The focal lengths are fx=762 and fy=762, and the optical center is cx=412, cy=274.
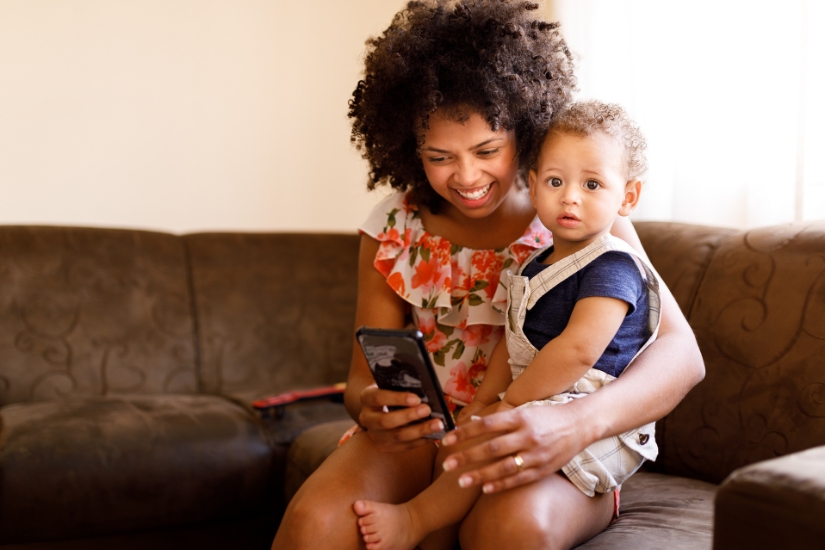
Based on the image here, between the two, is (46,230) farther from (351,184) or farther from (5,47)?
(351,184)

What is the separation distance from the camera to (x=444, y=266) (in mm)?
1511

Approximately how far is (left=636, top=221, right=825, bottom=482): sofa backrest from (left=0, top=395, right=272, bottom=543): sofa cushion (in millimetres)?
1040

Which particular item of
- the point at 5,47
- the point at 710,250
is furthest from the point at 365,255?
the point at 5,47

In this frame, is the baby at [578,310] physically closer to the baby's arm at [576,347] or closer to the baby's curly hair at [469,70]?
the baby's arm at [576,347]

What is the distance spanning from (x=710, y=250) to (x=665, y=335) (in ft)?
1.47

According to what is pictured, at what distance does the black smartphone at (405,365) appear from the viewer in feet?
3.59

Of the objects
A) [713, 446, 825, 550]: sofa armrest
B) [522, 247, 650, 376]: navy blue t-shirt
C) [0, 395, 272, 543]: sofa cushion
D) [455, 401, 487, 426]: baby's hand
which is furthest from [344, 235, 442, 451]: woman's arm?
[0, 395, 272, 543]: sofa cushion

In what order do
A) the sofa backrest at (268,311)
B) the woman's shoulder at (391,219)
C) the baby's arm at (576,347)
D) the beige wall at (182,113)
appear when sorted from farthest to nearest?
the beige wall at (182,113) < the sofa backrest at (268,311) < the woman's shoulder at (391,219) < the baby's arm at (576,347)

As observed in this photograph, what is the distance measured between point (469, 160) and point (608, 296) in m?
0.37

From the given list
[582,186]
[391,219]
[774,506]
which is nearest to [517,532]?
[774,506]

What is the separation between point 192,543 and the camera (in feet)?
6.32

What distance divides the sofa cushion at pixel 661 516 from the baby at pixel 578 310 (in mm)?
75

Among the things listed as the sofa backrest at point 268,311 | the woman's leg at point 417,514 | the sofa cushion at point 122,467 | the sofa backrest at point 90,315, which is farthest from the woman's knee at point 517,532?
the sofa backrest at point 90,315

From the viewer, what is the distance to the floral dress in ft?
4.79
